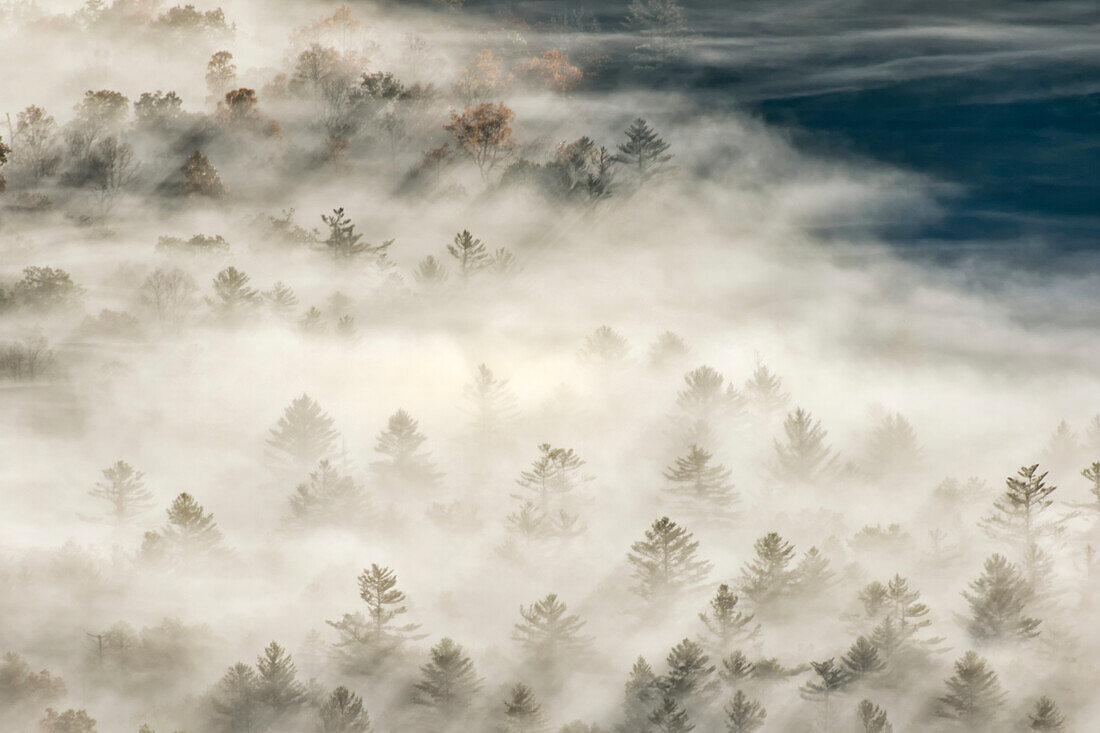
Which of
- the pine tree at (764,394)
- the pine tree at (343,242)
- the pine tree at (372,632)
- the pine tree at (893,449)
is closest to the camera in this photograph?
the pine tree at (372,632)

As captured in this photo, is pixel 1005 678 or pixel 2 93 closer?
pixel 1005 678

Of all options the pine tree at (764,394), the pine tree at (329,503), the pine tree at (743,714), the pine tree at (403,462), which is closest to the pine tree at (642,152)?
the pine tree at (764,394)

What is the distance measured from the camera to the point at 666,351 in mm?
42312

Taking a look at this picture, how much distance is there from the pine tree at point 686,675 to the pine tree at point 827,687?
327 centimetres

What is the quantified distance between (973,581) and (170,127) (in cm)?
3792

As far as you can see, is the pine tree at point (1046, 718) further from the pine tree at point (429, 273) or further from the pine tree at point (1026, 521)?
the pine tree at point (429, 273)

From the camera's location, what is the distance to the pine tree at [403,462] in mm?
36250

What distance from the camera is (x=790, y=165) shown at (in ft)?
172

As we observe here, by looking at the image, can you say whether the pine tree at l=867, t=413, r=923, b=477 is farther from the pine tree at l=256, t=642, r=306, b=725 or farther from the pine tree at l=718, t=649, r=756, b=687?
the pine tree at l=256, t=642, r=306, b=725

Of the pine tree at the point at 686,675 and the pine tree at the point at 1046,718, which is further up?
the pine tree at the point at 686,675

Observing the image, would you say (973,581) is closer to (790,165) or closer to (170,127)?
(790,165)

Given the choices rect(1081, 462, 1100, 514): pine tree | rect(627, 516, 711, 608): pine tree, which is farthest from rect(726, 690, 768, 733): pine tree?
rect(1081, 462, 1100, 514): pine tree

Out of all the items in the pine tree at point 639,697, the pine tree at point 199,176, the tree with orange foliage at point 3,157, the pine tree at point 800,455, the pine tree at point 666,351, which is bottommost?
the pine tree at point 639,697

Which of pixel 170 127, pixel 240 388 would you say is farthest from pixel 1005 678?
pixel 170 127
